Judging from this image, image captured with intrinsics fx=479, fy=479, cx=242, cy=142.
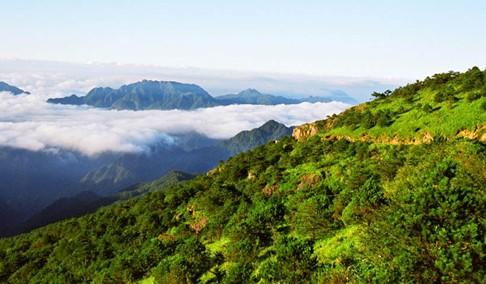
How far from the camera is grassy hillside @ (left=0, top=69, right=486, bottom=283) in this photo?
80.4 ft

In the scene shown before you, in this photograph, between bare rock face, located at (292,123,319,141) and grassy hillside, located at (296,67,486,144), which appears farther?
bare rock face, located at (292,123,319,141)

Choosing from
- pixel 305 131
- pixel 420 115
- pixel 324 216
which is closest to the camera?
pixel 324 216

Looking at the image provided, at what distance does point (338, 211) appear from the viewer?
149 ft

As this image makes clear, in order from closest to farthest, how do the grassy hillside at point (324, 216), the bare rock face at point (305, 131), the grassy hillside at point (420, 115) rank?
the grassy hillside at point (324, 216)
the grassy hillside at point (420, 115)
the bare rock face at point (305, 131)

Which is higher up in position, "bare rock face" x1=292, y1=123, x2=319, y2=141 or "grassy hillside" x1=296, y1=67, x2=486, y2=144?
"grassy hillside" x1=296, y1=67, x2=486, y2=144

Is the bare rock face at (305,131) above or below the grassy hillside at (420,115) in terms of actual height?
below

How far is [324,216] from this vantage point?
4409 cm

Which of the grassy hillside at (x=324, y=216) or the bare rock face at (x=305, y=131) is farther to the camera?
the bare rock face at (x=305, y=131)

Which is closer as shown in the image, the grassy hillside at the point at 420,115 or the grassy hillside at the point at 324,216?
the grassy hillside at the point at 324,216

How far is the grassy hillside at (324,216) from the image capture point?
80.4 ft

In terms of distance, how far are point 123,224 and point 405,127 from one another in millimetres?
54111

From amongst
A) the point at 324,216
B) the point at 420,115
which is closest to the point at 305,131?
the point at 420,115

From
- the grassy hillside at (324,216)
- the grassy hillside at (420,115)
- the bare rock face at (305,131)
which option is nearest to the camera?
the grassy hillside at (324,216)

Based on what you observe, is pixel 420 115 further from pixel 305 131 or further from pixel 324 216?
pixel 324 216
